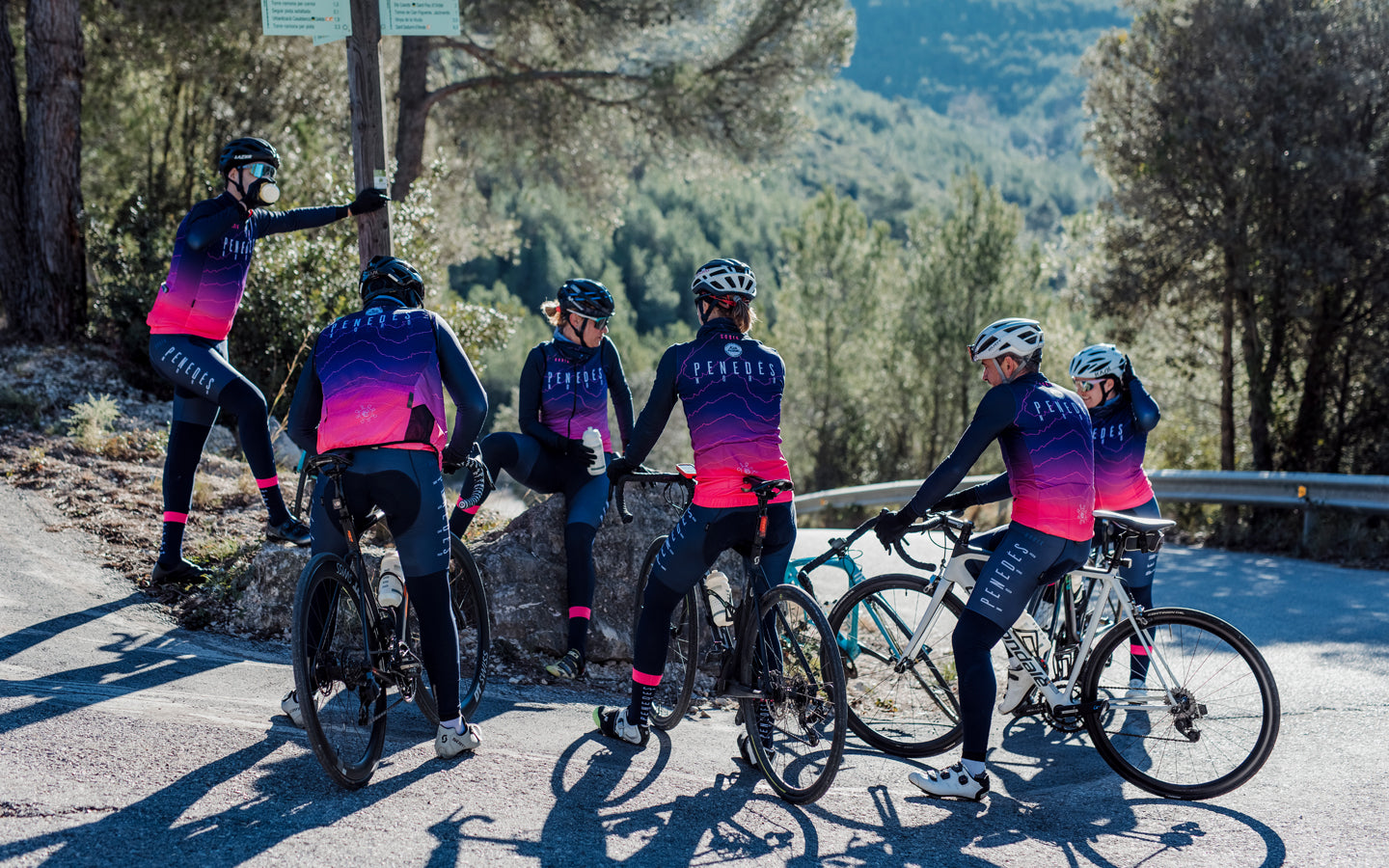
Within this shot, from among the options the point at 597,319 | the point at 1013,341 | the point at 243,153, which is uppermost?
the point at 243,153

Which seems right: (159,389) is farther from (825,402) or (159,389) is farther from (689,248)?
(689,248)

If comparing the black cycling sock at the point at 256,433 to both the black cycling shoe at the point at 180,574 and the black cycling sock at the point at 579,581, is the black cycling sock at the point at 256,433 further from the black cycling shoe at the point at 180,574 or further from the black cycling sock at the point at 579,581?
the black cycling sock at the point at 579,581

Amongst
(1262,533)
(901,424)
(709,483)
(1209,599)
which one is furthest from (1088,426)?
(901,424)

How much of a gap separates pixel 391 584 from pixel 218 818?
1050mm

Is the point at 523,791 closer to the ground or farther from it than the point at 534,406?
closer to the ground

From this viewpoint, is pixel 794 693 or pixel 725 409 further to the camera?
pixel 725 409

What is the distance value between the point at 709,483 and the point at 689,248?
4401 inches

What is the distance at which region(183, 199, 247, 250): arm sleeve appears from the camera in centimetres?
565

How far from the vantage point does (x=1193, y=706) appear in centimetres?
439

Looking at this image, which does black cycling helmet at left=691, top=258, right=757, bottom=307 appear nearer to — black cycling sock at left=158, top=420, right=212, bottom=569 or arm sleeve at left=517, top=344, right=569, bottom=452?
→ arm sleeve at left=517, top=344, right=569, bottom=452

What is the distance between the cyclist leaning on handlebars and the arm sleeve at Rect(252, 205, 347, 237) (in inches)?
75.5

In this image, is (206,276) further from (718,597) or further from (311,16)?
(718,597)

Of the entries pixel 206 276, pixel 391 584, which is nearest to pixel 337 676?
pixel 391 584

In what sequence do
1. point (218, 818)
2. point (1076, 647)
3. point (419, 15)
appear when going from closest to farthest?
point (218, 818), point (1076, 647), point (419, 15)
